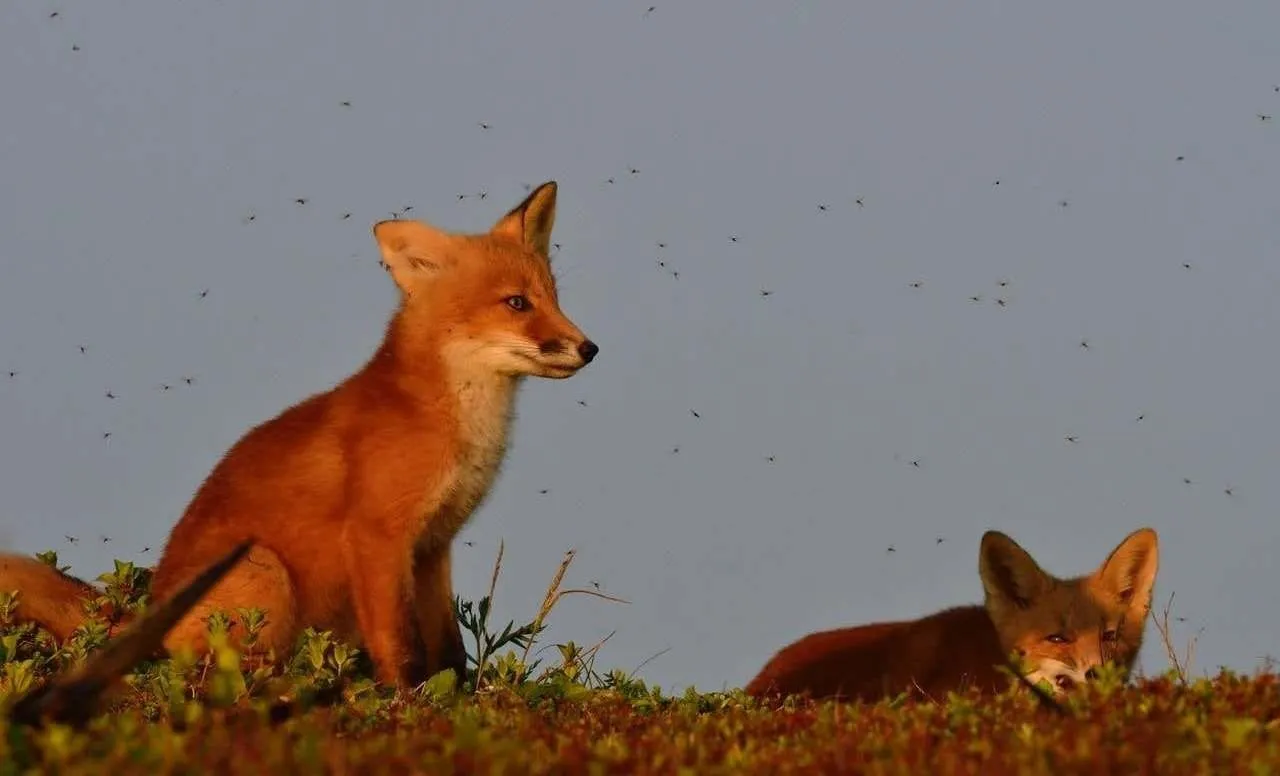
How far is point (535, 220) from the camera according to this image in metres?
9.71

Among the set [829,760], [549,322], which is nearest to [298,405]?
[549,322]

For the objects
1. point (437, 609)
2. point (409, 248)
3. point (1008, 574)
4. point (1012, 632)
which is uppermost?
point (409, 248)

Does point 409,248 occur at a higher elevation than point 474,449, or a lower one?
higher

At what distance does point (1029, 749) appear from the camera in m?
3.41

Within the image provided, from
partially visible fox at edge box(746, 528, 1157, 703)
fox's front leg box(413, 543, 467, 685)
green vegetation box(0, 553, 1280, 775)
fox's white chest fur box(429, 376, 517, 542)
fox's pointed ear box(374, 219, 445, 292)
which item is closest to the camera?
green vegetation box(0, 553, 1280, 775)

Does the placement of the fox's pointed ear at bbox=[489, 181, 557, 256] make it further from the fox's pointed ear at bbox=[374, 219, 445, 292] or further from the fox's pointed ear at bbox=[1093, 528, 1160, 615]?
the fox's pointed ear at bbox=[1093, 528, 1160, 615]

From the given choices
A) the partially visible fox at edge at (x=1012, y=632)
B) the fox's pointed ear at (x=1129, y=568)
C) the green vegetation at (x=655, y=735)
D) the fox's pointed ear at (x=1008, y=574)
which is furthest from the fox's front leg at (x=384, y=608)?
the fox's pointed ear at (x=1129, y=568)

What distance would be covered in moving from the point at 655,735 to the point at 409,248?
221 inches

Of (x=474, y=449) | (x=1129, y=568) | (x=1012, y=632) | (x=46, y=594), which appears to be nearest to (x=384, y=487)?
(x=474, y=449)

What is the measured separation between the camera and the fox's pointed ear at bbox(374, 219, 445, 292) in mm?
9172

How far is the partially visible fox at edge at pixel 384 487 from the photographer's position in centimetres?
811

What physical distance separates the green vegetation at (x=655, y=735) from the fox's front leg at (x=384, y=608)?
1417 mm

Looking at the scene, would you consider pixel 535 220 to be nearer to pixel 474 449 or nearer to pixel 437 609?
pixel 474 449

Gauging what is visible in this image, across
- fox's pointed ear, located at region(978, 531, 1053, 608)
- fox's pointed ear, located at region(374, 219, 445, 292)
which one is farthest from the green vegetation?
fox's pointed ear, located at region(374, 219, 445, 292)
